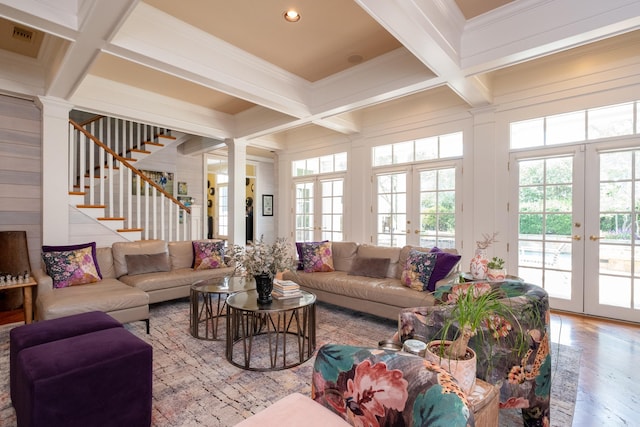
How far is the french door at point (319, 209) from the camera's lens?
6.17 metres

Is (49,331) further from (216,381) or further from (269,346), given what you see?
(269,346)

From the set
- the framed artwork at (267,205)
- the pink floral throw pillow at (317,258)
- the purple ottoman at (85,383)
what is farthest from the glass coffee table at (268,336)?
the framed artwork at (267,205)

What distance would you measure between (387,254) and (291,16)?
2865mm

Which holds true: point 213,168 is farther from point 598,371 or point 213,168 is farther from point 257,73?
point 598,371

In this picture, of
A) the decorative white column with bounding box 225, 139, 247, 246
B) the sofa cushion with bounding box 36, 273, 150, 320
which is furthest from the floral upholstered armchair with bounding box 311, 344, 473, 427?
the decorative white column with bounding box 225, 139, 247, 246

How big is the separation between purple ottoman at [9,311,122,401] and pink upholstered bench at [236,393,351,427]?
1.57 metres

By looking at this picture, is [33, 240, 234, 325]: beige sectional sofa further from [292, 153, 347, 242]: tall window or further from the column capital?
[292, 153, 347, 242]: tall window

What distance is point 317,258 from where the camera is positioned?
439 cm

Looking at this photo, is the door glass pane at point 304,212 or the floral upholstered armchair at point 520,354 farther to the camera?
the door glass pane at point 304,212

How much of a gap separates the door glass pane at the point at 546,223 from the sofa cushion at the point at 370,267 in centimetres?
181

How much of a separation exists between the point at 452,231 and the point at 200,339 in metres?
3.60

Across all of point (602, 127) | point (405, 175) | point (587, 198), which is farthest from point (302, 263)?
point (602, 127)

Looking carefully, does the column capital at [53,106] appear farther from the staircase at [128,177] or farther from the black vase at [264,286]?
the black vase at [264,286]

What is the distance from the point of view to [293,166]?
7.02 metres
